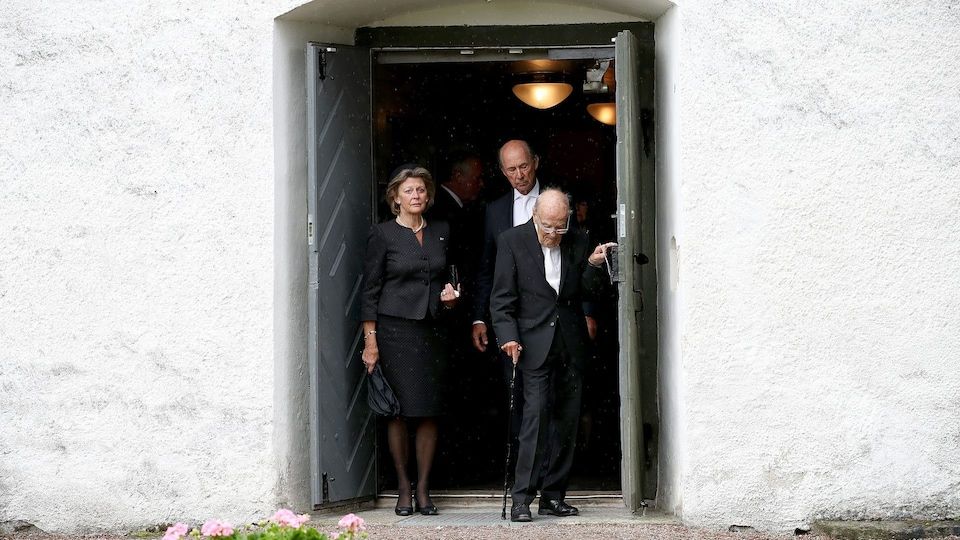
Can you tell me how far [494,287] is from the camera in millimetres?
7012

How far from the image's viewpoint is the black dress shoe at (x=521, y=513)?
695 cm

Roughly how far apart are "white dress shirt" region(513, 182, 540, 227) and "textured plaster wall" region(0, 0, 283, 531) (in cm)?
145

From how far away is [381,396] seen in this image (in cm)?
715

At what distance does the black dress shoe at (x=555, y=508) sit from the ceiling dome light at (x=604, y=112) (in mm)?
3337

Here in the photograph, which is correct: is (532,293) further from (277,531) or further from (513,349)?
(277,531)

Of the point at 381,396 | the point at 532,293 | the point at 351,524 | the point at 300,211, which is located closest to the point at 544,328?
the point at 532,293

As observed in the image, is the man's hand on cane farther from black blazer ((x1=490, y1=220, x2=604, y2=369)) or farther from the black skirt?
the black skirt

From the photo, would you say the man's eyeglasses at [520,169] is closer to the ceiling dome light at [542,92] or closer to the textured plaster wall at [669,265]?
the textured plaster wall at [669,265]

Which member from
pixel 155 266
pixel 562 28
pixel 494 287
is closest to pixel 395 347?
pixel 494 287

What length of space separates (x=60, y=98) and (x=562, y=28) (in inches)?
108

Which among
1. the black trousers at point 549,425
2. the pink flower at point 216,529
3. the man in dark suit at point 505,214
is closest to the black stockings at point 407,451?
the man in dark suit at point 505,214

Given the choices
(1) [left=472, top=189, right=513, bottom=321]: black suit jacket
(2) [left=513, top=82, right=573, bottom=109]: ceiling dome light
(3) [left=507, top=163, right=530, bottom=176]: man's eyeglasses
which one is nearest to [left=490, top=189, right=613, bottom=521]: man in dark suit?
(1) [left=472, top=189, right=513, bottom=321]: black suit jacket

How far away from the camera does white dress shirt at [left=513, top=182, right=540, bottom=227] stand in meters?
7.57

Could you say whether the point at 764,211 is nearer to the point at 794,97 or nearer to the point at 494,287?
the point at 794,97
